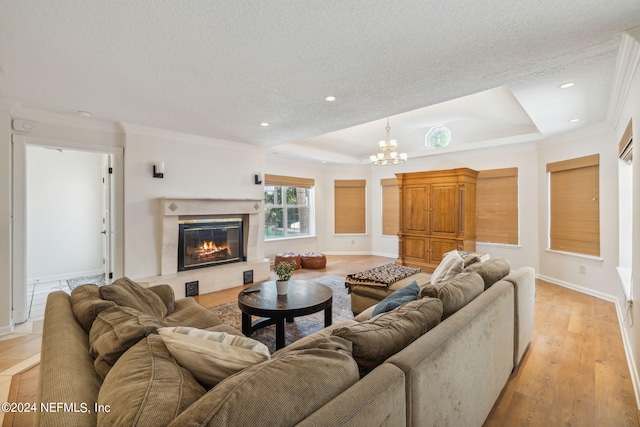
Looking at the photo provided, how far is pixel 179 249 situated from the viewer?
426 centimetres

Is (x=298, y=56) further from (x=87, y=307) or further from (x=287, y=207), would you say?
(x=287, y=207)

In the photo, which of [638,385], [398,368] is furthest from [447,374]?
[638,385]

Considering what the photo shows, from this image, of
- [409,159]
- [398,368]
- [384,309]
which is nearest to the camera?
[398,368]

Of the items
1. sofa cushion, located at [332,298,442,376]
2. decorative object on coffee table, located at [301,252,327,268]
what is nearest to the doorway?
decorative object on coffee table, located at [301,252,327,268]

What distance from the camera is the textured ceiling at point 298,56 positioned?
1.66 m

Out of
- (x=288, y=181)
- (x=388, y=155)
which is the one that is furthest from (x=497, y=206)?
(x=288, y=181)

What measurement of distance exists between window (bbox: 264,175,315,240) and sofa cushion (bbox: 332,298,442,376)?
534 centimetres

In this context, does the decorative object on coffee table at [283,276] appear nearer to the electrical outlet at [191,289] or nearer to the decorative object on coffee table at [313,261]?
the electrical outlet at [191,289]

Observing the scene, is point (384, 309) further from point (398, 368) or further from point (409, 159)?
point (409, 159)

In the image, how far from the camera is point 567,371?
2.31m

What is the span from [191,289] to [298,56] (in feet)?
11.6

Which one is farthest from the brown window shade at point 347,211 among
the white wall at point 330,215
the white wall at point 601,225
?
the white wall at point 601,225

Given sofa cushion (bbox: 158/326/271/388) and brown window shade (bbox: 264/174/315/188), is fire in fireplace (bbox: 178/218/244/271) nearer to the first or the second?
brown window shade (bbox: 264/174/315/188)

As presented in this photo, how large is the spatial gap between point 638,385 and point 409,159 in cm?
535
